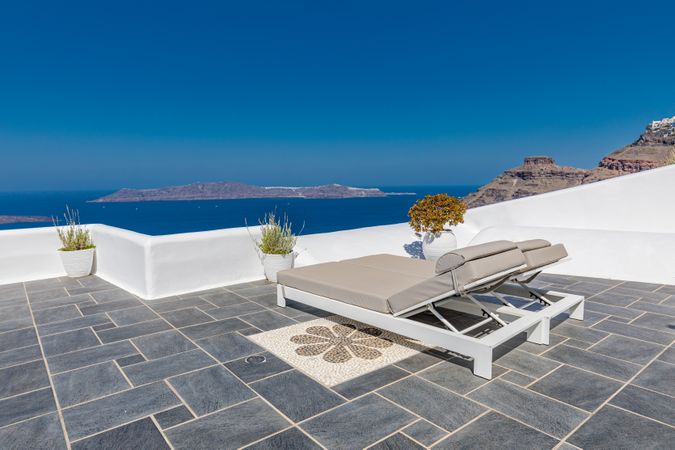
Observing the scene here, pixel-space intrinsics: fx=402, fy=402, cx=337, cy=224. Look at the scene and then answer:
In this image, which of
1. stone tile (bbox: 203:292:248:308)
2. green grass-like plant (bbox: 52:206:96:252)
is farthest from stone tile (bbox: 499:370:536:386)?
green grass-like plant (bbox: 52:206:96:252)

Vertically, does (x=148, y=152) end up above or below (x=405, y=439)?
above

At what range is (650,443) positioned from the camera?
1.72 m

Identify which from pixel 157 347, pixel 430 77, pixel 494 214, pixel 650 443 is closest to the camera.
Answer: pixel 650 443

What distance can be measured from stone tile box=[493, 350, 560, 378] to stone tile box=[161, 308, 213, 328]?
7.62ft

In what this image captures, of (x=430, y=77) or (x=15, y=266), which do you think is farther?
(x=430, y=77)

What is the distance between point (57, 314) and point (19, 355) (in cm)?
98

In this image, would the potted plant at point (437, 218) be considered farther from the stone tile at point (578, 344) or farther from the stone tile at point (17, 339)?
the stone tile at point (17, 339)

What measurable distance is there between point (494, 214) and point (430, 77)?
3869 cm

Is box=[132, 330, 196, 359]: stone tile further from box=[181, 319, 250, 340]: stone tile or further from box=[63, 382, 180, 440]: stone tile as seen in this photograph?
box=[63, 382, 180, 440]: stone tile

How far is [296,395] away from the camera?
7.00ft

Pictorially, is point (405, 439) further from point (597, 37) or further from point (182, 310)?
point (597, 37)

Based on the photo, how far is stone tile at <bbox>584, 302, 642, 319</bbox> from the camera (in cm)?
354

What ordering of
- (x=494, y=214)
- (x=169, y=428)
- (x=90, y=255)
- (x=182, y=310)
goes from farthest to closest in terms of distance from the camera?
Answer: (x=494, y=214), (x=90, y=255), (x=182, y=310), (x=169, y=428)

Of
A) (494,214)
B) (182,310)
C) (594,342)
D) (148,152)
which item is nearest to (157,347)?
(182,310)
